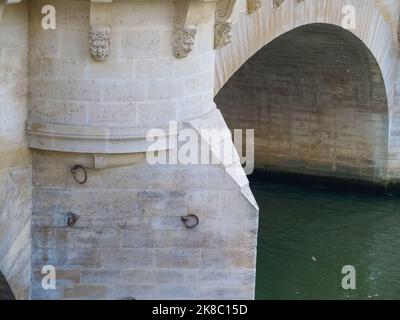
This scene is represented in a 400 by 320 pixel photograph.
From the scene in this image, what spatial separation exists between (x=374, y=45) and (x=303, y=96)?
2.12 m

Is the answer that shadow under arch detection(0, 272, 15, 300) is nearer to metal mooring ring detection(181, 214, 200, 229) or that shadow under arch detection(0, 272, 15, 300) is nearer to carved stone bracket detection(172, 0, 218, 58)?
metal mooring ring detection(181, 214, 200, 229)

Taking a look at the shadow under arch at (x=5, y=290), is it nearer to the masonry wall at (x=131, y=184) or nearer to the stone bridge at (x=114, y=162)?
the stone bridge at (x=114, y=162)

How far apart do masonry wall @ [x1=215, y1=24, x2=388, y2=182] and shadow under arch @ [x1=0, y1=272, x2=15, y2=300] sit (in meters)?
10.3

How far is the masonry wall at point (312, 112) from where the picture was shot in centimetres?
2084

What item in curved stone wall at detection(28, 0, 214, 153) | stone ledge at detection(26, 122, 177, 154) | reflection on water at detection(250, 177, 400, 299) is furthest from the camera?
reflection on water at detection(250, 177, 400, 299)

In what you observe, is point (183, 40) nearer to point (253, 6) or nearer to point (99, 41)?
point (99, 41)

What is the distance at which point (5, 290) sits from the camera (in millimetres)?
10781

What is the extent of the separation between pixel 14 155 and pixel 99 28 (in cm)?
119

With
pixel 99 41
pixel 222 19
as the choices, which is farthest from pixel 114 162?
pixel 222 19

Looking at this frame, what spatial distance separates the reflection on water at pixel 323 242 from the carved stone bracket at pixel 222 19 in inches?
198

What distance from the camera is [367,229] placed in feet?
62.8

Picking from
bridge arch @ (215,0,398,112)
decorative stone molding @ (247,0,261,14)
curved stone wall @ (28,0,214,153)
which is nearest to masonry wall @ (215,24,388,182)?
bridge arch @ (215,0,398,112)

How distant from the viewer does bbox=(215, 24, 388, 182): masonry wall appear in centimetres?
2084

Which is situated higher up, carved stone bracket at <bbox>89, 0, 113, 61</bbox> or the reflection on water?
carved stone bracket at <bbox>89, 0, 113, 61</bbox>
